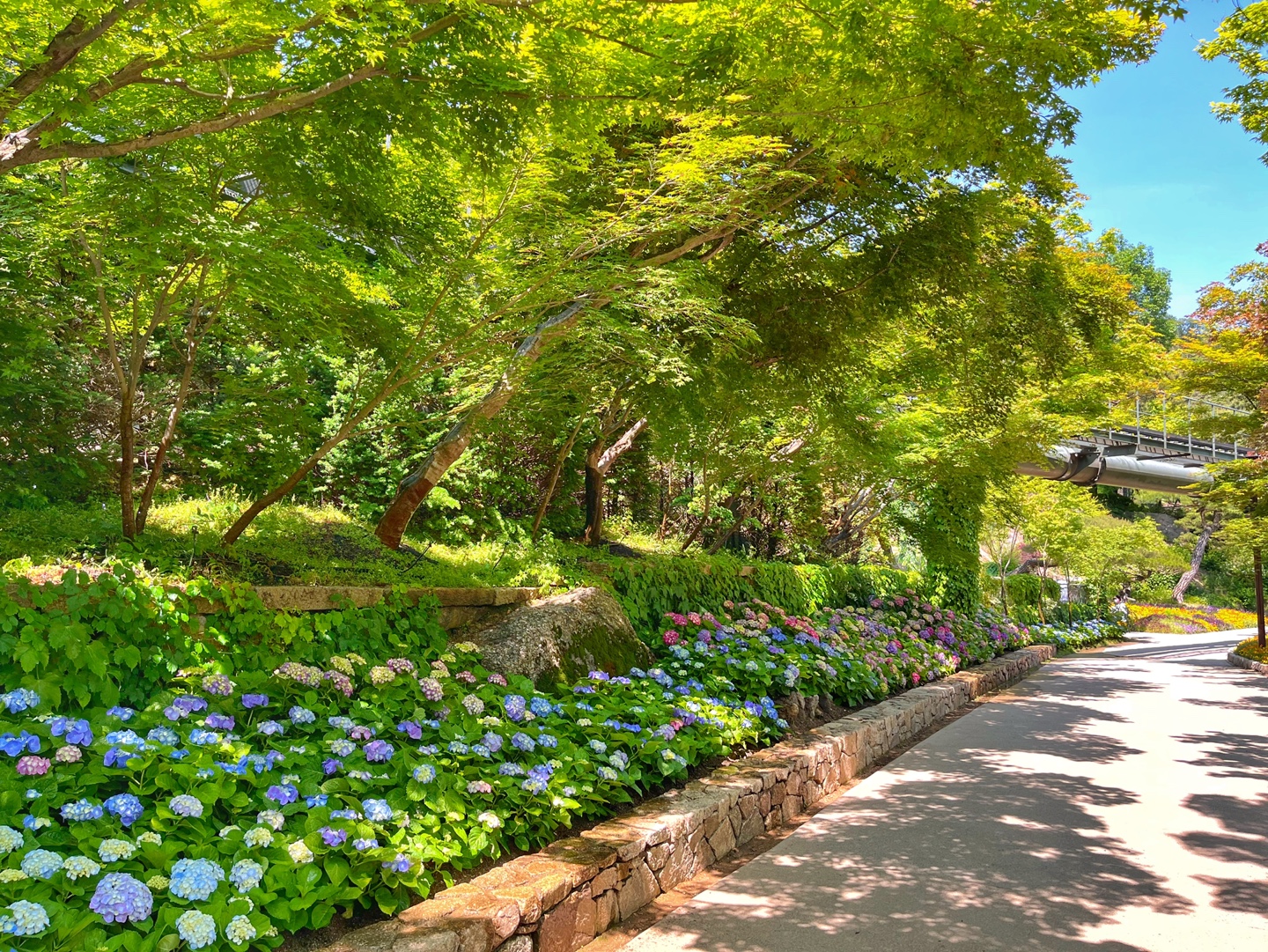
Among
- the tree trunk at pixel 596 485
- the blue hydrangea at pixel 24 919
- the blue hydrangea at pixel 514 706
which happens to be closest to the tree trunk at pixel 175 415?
the blue hydrangea at pixel 514 706

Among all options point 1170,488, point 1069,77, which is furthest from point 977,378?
point 1170,488

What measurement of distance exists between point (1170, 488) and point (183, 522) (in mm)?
27773

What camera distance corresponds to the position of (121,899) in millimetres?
2191

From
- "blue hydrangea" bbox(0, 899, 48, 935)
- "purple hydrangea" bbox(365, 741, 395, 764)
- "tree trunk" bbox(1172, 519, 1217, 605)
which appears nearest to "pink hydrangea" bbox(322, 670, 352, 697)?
"purple hydrangea" bbox(365, 741, 395, 764)

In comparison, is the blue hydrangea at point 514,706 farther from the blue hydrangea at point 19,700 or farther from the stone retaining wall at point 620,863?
the blue hydrangea at point 19,700

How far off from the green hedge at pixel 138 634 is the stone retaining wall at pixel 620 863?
1.48 meters

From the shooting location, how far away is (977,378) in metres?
10.7

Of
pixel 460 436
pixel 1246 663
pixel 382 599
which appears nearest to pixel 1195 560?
pixel 1246 663

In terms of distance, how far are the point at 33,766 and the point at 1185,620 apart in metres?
36.1

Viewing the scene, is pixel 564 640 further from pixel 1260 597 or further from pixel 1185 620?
pixel 1185 620

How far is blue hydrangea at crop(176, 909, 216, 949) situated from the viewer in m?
2.19

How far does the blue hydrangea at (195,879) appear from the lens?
7.61 feet

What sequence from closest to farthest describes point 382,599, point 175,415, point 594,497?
point 382,599, point 175,415, point 594,497

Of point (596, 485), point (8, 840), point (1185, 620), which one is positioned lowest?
point (1185, 620)
